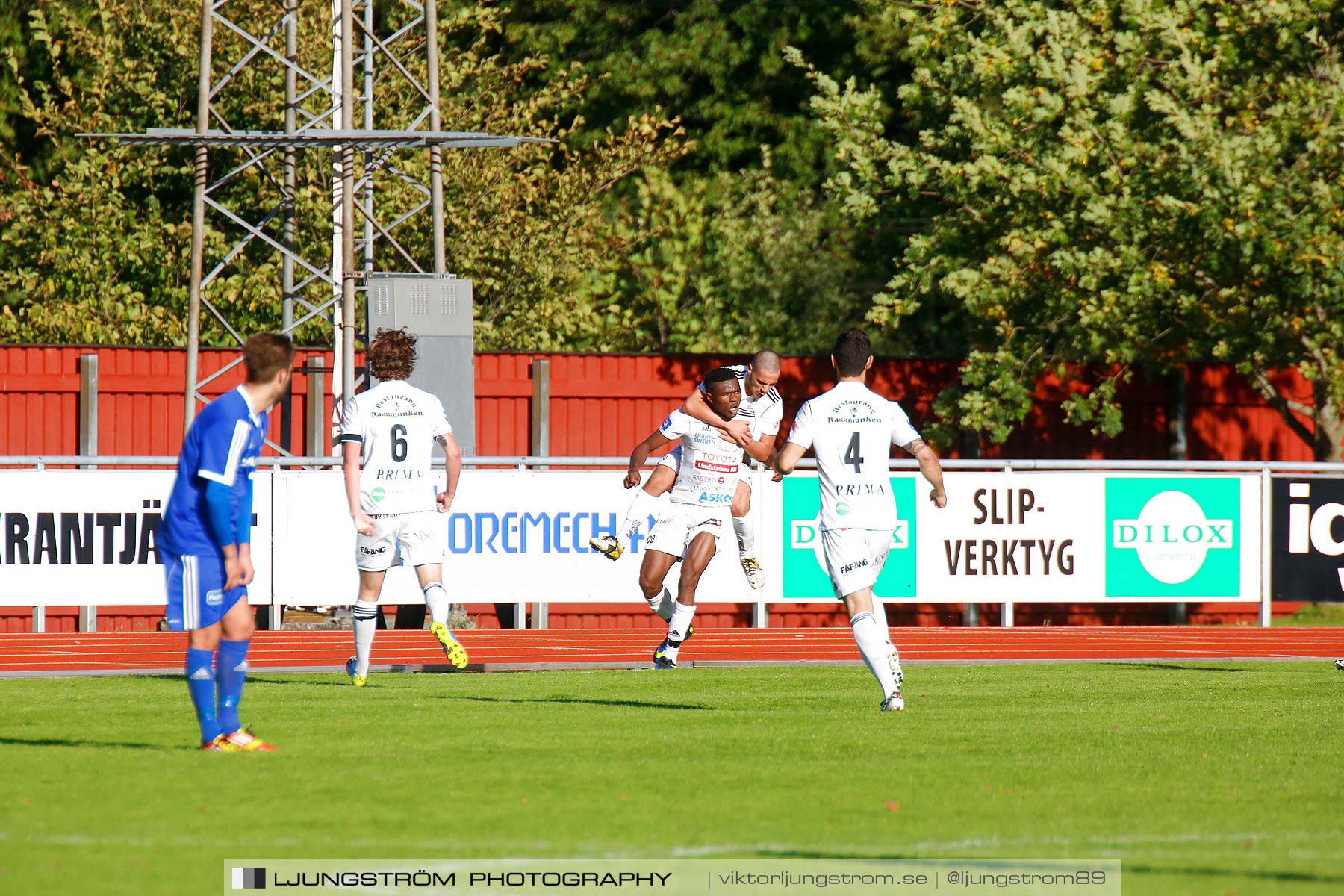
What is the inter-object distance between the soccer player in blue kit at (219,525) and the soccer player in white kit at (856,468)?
3.19 meters

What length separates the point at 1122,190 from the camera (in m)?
20.0

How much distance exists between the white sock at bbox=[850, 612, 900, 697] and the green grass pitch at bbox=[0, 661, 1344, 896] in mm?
224

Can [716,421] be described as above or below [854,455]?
above

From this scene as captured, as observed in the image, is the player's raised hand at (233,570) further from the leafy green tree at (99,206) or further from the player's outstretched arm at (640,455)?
the leafy green tree at (99,206)

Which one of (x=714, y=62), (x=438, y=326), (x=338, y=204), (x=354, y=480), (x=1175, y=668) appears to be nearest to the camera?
(x=354, y=480)

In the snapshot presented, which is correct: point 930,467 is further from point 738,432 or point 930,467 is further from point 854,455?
point 738,432

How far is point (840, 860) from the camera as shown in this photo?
19.3 feet

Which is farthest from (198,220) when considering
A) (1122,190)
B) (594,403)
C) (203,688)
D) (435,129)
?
(203,688)

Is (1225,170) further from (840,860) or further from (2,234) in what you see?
(2,234)

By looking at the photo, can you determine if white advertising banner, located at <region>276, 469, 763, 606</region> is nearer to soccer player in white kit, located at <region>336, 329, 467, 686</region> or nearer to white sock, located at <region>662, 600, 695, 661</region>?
white sock, located at <region>662, 600, 695, 661</region>

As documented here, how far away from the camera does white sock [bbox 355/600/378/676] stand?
37.9 feet

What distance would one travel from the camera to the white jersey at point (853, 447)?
33.1ft

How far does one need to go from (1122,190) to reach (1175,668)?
7.50 m

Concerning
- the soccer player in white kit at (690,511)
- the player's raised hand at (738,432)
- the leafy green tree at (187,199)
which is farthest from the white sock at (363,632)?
the leafy green tree at (187,199)
